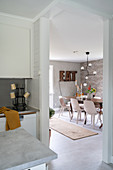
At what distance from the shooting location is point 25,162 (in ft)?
3.26

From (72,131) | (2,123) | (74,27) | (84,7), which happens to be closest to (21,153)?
(2,123)

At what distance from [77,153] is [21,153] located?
7.69ft

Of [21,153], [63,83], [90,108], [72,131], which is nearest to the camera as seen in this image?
[21,153]

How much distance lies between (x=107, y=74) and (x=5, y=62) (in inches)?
68.9

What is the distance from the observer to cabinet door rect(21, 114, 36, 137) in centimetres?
258

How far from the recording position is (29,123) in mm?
2635

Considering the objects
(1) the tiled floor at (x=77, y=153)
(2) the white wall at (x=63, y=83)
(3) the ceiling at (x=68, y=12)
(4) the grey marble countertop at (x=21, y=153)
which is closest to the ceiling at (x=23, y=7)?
(3) the ceiling at (x=68, y=12)

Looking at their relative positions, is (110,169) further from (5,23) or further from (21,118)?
(5,23)

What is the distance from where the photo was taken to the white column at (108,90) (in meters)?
2.70

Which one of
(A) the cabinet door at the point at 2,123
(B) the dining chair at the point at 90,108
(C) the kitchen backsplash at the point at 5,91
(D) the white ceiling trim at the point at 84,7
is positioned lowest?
(B) the dining chair at the point at 90,108

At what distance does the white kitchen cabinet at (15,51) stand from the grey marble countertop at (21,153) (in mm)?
1523

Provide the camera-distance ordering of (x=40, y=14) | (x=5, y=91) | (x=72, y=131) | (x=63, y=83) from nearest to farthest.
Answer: (x=40, y=14)
(x=5, y=91)
(x=72, y=131)
(x=63, y=83)

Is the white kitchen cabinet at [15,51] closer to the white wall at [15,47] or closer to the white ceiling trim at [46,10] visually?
the white wall at [15,47]

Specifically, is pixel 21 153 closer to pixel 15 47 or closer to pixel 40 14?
pixel 15 47
